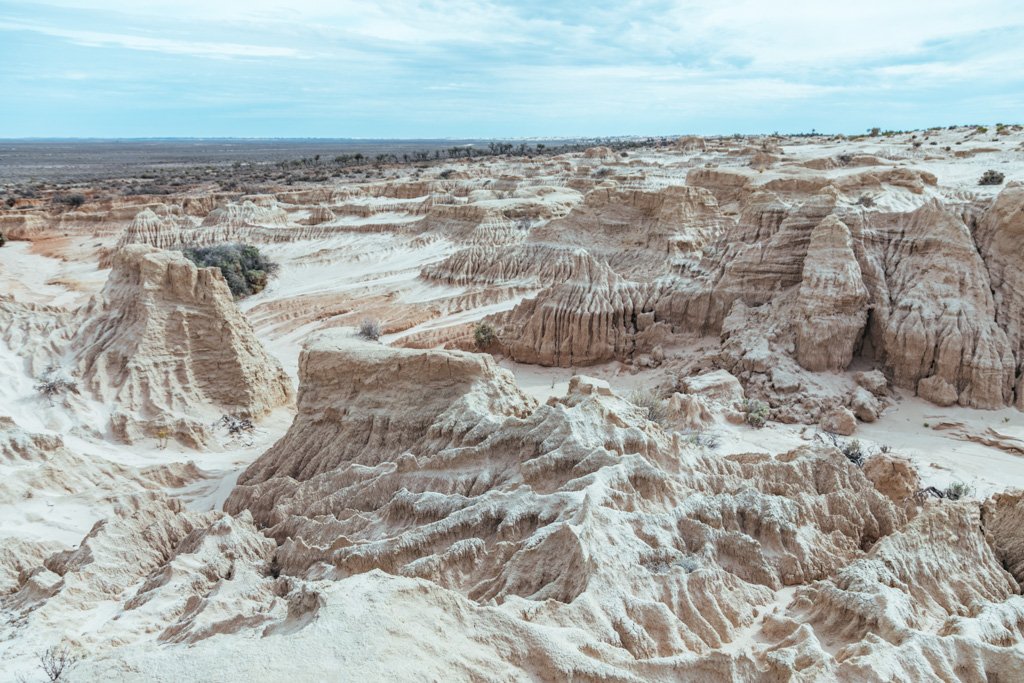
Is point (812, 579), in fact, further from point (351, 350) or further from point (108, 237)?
point (108, 237)

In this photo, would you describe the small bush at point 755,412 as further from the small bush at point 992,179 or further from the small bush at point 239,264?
the small bush at point 239,264

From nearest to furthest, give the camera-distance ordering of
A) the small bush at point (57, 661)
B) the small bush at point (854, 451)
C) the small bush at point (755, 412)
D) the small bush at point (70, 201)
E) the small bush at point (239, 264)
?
1. the small bush at point (57, 661)
2. the small bush at point (854, 451)
3. the small bush at point (755, 412)
4. the small bush at point (239, 264)
5. the small bush at point (70, 201)

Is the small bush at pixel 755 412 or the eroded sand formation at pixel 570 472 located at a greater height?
the eroded sand formation at pixel 570 472

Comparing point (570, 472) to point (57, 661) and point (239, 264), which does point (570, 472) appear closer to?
point (57, 661)

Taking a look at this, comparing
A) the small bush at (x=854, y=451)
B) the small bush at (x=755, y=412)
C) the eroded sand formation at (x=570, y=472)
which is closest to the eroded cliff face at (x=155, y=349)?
the eroded sand formation at (x=570, y=472)

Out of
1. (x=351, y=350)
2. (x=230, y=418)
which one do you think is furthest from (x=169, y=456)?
(x=351, y=350)

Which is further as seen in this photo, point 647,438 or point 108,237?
point 108,237

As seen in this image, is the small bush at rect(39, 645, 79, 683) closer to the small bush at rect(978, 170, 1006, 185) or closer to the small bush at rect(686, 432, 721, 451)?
the small bush at rect(686, 432, 721, 451)
